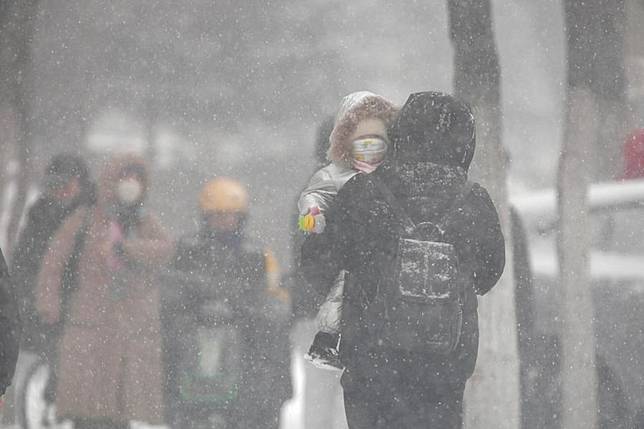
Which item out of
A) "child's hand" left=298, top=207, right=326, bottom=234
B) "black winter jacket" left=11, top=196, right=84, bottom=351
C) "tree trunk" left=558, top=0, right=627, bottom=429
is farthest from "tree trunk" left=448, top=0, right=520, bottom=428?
"black winter jacket" left=11, top=196, right=84, bottom=351

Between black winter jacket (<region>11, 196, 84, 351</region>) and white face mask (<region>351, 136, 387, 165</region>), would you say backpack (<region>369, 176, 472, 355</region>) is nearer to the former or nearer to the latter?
white face mask (<region>351, 136, 387, 165</region>)

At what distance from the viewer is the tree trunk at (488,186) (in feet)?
17.7

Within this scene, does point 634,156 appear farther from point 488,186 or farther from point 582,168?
point 488,186

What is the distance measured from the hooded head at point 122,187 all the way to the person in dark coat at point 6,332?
8.42ft

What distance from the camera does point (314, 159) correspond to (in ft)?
17.4

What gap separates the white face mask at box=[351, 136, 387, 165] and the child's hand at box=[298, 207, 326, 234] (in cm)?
40

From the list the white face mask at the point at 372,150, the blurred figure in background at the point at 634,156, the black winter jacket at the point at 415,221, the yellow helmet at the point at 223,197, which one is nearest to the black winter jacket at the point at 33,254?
the yellow helmet at the point at 223,197

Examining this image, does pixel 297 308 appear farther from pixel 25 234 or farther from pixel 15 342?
pixel 15 342

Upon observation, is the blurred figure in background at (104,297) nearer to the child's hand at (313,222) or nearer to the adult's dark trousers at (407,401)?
the child's hand at (313,222)

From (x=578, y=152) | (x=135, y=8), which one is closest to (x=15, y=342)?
(x=135, y=8)

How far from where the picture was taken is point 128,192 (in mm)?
5254

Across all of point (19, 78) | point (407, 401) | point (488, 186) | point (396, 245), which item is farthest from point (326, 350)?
point (19, 78)

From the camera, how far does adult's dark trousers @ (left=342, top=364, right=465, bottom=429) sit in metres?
3.93

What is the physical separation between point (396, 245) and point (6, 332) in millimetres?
1742
